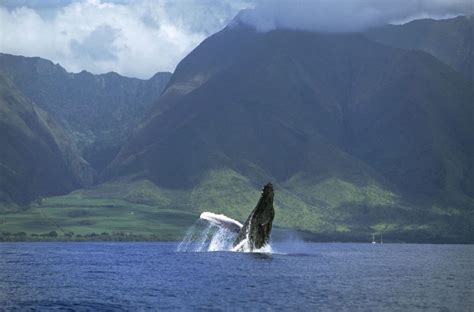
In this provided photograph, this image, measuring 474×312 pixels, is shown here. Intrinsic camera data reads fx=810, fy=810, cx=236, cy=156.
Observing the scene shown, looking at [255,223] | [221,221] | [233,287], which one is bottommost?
[233,287]

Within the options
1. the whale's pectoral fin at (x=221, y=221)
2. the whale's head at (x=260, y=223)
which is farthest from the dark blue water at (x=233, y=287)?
the whale's pectoral fin at (x=221, y=221)

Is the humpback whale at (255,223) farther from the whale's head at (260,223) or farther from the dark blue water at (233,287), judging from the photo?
the dark blue water at (233,287)

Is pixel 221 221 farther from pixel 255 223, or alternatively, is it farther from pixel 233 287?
pixel 233 287

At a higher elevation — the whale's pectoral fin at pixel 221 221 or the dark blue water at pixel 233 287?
the whale's pectoral fin at pixel 221 221

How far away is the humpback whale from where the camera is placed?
127562 mm

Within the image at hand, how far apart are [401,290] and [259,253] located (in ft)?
164

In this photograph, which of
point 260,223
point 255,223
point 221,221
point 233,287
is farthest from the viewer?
point 221,221

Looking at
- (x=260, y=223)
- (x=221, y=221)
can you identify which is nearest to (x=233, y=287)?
(x=260, y=223)

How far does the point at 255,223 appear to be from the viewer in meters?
130

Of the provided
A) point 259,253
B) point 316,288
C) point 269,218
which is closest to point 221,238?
point 259,253

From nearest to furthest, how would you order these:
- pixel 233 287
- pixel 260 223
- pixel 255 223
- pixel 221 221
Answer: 1. pixel 233 287
2. pixel 260 223
3. pixel 255 223
4. pixel 221 221

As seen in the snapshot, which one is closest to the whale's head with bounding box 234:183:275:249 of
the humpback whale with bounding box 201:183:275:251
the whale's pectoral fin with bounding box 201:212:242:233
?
the humpback whale with bounding box 201:183:275:251

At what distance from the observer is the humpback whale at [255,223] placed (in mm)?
127562

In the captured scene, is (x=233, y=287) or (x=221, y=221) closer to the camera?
(x=233, y=287)
